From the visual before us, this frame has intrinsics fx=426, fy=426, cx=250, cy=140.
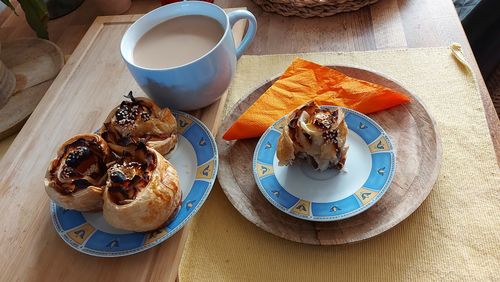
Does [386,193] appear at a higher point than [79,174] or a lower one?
lower

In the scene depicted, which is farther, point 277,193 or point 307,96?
point 307,96

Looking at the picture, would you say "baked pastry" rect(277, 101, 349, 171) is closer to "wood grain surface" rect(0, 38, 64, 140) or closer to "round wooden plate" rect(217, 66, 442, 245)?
"round wooden plate" rect(217, 66, 442, 245)

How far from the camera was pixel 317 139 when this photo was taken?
532mm

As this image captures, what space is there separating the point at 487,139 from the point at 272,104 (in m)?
0.30

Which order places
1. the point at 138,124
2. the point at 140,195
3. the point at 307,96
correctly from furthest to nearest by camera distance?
the point at 307,96, the point at 138,124, the point at 140,195

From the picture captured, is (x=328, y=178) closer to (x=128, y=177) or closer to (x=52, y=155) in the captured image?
(x=128, y=177)

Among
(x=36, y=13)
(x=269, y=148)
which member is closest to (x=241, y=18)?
(x=269, y=148)

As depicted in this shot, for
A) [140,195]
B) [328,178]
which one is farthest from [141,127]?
[328,178]

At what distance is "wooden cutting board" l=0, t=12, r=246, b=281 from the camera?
1.61ft

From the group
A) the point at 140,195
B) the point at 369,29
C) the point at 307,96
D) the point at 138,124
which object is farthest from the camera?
the point at 369,29

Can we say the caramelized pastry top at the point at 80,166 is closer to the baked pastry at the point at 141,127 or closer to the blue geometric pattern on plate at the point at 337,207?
the baked pastry at the point at 141,127

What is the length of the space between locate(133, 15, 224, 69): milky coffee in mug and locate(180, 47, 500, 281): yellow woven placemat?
0.20 meters

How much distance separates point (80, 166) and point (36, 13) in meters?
0.50

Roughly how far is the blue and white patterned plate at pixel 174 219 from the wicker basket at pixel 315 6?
344 mm
